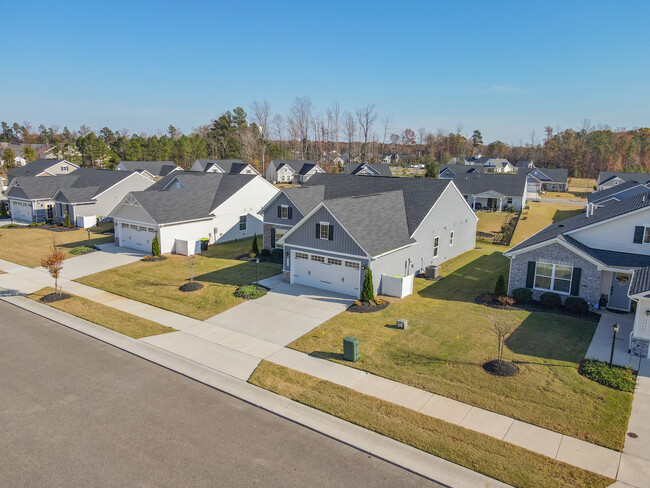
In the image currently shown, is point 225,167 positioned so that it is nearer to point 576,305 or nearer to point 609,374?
point 576,305

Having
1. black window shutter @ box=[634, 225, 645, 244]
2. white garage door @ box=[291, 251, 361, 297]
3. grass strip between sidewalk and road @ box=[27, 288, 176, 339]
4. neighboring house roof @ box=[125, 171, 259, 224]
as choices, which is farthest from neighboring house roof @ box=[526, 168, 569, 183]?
grass strip between sidewalk and road @ box=[27, 288, 176, 339]

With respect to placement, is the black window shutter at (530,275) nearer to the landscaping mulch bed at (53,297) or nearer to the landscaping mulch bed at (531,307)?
the landscaping mulch bed at (531,307)

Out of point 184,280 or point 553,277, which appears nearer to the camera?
point 553,277

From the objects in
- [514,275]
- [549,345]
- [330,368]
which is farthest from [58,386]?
[514,275]

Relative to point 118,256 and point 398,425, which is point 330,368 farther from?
point 118,256

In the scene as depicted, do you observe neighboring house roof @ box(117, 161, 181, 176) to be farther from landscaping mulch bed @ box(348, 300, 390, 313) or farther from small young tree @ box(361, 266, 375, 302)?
landscaping mulch bed @ box(348, 300, 390, 313)

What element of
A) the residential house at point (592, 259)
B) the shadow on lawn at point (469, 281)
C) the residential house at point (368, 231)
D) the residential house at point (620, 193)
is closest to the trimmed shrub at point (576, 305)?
the residential house at point (592, 259)

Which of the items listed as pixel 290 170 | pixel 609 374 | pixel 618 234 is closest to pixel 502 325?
pixel 609 374
